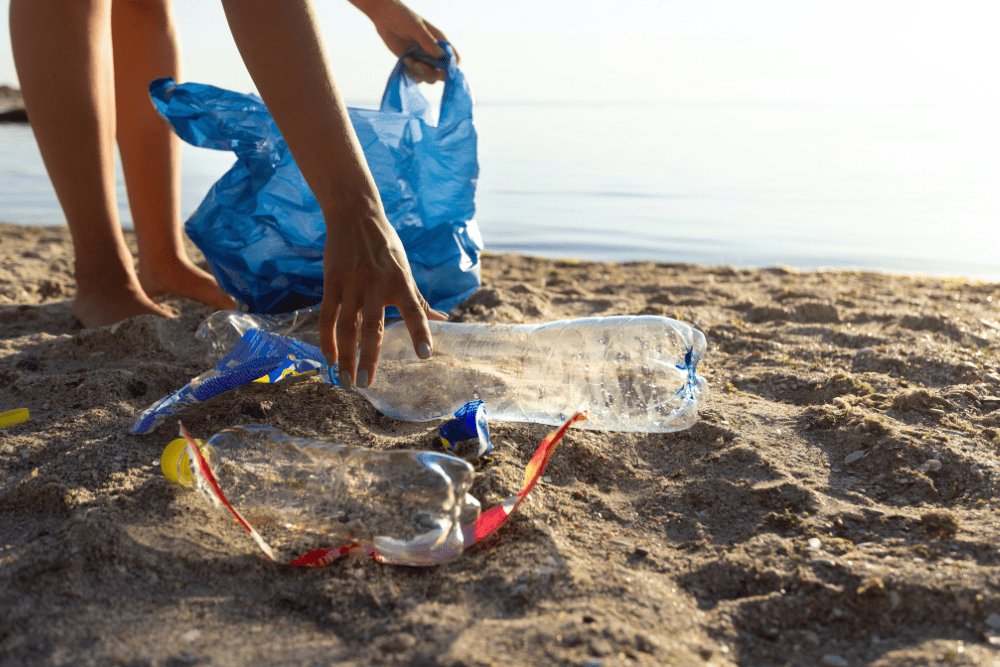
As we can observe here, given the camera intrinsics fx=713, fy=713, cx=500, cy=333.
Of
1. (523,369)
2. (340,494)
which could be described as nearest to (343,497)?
(340,494)

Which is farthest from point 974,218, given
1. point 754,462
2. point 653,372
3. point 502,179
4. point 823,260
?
point 754,462

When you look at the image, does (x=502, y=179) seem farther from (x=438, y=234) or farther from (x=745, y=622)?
(x=745, y=622)

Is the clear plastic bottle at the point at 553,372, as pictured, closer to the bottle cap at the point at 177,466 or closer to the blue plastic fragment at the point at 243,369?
the blue plastic fragment at the point at 243,369

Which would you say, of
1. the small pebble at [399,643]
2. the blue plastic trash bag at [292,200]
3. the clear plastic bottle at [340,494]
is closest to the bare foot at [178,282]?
the blue plastic trash bag at [292,200]

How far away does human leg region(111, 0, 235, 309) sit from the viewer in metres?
2.17

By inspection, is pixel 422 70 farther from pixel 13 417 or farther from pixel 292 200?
pixel 13 417

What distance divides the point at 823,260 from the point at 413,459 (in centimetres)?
370

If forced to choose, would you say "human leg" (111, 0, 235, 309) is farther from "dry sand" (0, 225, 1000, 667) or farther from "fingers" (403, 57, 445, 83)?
"fingers" (403, 57, 445, 83)

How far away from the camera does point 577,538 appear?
1.07 meters

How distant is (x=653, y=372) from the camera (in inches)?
69.7

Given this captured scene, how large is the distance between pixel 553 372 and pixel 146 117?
4.88 ft

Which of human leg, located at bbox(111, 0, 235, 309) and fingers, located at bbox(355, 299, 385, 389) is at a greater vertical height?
human leg, located at bbox(111, 0, 235, 309)

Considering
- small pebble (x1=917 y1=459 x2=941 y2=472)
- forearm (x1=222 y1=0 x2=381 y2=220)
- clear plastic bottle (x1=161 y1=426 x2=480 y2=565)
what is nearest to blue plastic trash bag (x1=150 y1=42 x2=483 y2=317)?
forearm (x1=222 y1=0 x2=381 y2=220)

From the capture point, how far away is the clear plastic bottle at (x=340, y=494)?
1.04 meters
